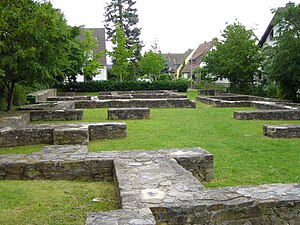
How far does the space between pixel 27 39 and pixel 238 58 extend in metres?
22.3

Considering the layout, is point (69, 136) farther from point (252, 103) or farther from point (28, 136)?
point (252, 103)

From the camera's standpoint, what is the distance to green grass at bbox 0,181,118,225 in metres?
4.70

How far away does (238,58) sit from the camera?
3127 centimetres

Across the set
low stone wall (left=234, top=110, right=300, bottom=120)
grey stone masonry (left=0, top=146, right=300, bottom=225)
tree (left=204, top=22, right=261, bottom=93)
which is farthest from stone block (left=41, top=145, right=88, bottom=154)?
tree (left=204, top=22, right=261, bottom=93)

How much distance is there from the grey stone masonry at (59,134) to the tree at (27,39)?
211 cm

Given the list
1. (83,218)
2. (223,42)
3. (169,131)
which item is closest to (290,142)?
(169,131)

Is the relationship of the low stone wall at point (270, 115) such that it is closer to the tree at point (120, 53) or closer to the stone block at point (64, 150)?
the stone block at point (64, 150)

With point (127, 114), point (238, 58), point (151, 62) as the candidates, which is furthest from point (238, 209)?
point (151, 62)

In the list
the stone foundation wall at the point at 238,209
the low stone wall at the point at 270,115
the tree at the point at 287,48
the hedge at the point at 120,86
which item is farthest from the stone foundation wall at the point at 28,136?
the hedge at the point at 120,86

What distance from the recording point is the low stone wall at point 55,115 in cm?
1554

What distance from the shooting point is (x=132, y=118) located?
Answer: 16.4 meters

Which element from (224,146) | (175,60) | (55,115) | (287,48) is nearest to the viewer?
(224,146)

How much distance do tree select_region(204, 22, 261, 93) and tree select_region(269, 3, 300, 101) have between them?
7787 millimetres

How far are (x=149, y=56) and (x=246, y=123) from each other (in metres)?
34.5
